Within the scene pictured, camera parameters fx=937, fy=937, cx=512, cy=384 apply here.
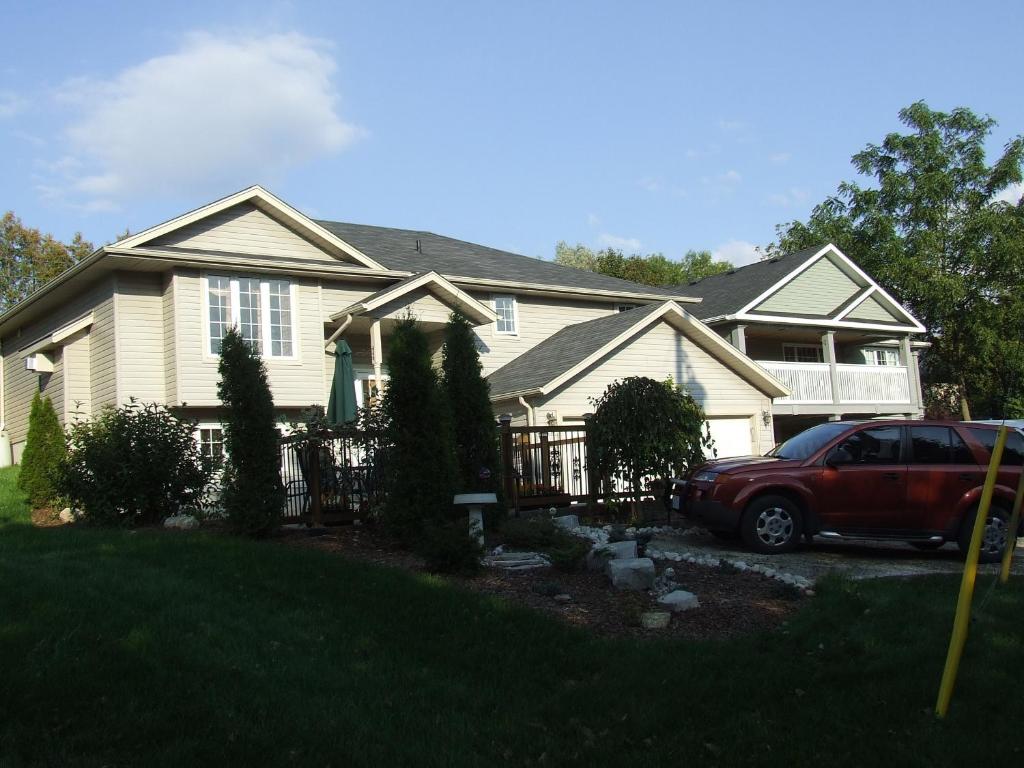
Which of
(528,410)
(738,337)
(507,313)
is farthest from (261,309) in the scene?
(738,337)

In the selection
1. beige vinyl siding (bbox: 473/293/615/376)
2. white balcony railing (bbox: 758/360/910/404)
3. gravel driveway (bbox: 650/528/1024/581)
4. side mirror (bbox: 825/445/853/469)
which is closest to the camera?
gravel driveway (bbox: 650/528/1024/581)

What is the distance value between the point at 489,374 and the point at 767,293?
9.83 m

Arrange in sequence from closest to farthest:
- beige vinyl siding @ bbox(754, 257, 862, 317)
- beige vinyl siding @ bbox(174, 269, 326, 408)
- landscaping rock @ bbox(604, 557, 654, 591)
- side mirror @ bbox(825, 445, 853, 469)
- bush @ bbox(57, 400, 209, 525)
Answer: landscaping rock @ bbox(604, 557, 654, 591) < side mirror @ bbox(825, 445, 853, 469) < bush @ bbox(57, 400, 209, 525) < beige vinyl siding @ bbox(174, 269, 326, 408) < beige vinyl siding @ bbox(754, 257, 862, 317)

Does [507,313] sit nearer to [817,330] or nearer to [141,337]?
[141,337]

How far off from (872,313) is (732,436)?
38.7ft

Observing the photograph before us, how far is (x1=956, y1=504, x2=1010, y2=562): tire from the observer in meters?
10.8

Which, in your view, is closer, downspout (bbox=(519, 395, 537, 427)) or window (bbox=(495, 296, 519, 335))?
downspout (bbox=(519, 395, 537, 427))

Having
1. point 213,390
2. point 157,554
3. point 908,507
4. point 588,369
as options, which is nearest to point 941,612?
point 908,507

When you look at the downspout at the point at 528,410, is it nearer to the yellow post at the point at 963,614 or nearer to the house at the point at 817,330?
the house at the point at 817,330

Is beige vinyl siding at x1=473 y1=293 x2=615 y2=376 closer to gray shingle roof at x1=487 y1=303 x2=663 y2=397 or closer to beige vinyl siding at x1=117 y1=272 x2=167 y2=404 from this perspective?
gray shingle roof at x1=487 y1=303 x2=663 y2=397

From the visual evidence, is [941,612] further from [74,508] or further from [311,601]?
[74,508]

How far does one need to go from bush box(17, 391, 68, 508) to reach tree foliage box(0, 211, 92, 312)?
85.1 feet

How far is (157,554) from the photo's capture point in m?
8.87

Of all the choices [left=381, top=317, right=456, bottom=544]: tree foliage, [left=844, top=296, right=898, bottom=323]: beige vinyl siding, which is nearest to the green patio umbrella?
[left=381, top=317, right=456, bottom=544]: tree foliage
